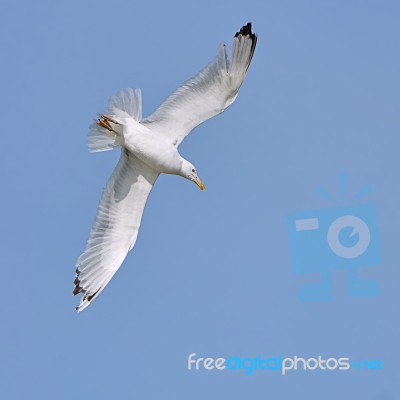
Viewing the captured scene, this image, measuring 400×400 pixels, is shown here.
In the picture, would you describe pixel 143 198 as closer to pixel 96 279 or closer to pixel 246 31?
pixel 96 279

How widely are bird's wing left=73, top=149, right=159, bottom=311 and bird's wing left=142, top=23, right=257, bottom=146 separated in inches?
18.4

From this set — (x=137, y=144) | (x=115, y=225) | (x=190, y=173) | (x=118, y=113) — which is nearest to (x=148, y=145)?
(x=137, y=144)

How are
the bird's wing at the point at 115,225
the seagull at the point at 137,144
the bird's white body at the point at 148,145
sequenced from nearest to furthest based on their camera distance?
the bird's white body at the point at 148,145
the seagull at the point at 137,144
the bird's wing at the point at 115,225

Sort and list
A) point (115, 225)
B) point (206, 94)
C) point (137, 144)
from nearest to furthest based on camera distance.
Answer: point (137, 144)
point (206, 94)
point (115, 225)

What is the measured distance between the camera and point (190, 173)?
533 inches

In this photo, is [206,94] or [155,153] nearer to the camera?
[155,153]

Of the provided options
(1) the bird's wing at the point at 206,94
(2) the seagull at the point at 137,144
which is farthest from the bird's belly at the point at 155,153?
(1) the bird's wing at the point at 206,94

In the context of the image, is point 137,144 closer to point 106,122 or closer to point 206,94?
point 106,122

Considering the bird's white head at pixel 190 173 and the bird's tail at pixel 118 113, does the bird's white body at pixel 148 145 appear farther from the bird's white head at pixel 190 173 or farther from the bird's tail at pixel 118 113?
the bird's white head at pixel 190 173

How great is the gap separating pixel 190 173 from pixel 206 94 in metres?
0.84

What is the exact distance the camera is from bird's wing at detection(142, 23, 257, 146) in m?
13.1

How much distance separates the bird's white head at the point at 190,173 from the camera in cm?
1343

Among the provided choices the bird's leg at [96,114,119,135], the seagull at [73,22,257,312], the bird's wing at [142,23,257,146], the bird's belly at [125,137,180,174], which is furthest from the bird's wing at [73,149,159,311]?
the bird's wing at [142,23,257,146]

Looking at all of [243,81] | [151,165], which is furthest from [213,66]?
[151,165]
